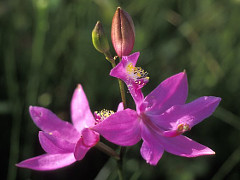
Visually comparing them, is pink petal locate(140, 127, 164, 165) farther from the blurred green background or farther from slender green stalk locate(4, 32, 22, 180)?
slender green stalk locate(4, 32, 22, 180)

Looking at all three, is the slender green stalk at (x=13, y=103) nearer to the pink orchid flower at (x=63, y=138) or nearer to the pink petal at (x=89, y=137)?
the pink orchid flower at (x=63, y=138)

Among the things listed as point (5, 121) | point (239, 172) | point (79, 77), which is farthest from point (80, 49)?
point (239, 172)

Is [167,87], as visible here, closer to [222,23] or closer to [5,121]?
[5,121]

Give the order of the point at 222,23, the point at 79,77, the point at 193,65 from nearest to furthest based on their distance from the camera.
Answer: the point at 79,77 → the point at 193,65 → the point at 222,23

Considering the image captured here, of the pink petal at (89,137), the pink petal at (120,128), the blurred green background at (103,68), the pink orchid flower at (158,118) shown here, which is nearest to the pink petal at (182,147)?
the pink orchid flower at (158,118)

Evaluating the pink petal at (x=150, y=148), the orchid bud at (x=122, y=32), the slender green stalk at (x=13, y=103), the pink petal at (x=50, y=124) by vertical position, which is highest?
the orchid bud at (x=122, y=32)

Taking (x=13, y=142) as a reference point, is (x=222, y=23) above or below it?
above
